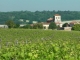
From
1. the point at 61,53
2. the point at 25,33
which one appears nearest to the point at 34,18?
the point at 25,33

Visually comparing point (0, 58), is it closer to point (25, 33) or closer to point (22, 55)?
point (22, 55)

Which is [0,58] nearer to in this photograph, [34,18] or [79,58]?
[79,58]

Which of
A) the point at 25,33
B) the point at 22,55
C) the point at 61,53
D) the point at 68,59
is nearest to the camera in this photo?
the point at 68,59

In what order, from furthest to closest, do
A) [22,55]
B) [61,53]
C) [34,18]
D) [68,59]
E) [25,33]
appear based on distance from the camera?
[34,18]
[25,33]
[61,53]
[22,55]
[68,59]

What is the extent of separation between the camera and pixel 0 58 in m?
7.25

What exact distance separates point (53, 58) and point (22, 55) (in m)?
0.75

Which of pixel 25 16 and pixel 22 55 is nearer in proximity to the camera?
pixel 22 55

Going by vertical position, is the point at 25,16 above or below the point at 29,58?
below

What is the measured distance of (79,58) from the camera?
703 cm

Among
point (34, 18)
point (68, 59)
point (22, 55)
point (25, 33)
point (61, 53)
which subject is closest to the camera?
point (68, 59)

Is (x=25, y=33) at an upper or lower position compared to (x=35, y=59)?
lower

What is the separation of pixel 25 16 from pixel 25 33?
15233cm

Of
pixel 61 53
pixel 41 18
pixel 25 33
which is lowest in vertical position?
pixel 41 18

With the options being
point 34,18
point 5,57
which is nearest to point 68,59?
point 5,57
